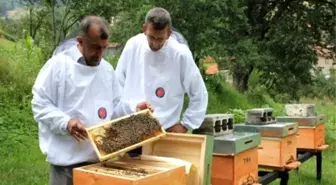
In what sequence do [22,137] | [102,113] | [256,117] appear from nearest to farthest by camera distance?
1. [102,113]
2. [256,117]
3. [22,137]

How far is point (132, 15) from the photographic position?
39.2 ft

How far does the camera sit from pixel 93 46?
2498 mm

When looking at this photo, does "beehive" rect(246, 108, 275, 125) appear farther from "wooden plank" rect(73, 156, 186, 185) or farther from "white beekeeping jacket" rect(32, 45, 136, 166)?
"white beekeeping jacket" rect(32, 45, 136, 166)

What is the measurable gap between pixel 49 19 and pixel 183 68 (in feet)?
57.9

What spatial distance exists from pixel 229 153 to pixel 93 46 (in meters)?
1.21

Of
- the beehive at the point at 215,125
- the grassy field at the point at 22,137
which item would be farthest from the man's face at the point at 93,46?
the grassy field at the point at 22,137

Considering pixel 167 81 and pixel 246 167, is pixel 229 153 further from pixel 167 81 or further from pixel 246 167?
pixel 167 81

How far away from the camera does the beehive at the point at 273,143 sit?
4.06 m

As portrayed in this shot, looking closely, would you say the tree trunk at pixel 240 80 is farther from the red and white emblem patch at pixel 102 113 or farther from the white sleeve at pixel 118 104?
the red and white emblem patch at pixel 102 113

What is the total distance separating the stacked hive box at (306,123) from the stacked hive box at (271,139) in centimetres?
101

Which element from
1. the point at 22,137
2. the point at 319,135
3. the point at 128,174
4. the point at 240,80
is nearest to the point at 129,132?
the point at 128,174

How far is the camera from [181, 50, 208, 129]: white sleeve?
10.5 ft

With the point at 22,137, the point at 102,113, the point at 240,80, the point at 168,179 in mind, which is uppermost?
the point at 240,80

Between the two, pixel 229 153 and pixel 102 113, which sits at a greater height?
pixel 102 113
